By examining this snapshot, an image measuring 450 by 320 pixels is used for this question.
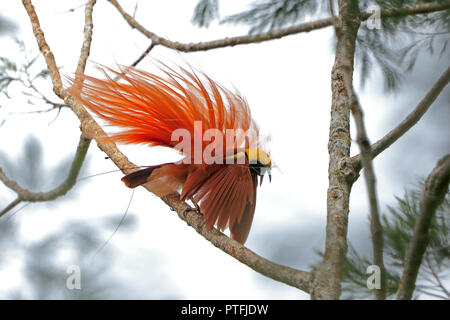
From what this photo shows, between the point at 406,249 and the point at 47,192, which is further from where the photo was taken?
the point at 47,192

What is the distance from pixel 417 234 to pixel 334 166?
27cm

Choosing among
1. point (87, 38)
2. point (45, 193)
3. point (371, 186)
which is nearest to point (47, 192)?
point (45, 193)

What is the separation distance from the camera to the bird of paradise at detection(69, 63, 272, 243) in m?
1.22

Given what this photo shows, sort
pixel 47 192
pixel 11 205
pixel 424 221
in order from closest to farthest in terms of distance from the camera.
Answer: pixel 424 221 < pixel 11 205 < pixel 47 192

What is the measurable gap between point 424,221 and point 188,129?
74 centimetres

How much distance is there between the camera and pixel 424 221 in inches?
24.0

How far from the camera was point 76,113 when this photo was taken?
→ 1392 millimetres

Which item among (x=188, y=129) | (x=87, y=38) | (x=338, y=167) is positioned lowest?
(x=338, y=167)

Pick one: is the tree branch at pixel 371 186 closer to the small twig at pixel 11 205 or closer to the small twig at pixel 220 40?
the small twig at pixel 11 205

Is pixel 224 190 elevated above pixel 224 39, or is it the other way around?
pixel 224 39

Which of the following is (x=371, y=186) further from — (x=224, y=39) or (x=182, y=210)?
(x=224, y=39)

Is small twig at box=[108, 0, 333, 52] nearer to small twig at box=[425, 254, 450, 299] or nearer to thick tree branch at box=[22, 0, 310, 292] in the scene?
thick tree branch at box=[22, 0, 310, 292]

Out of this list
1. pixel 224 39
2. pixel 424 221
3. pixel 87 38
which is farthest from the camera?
pixel 224 39
